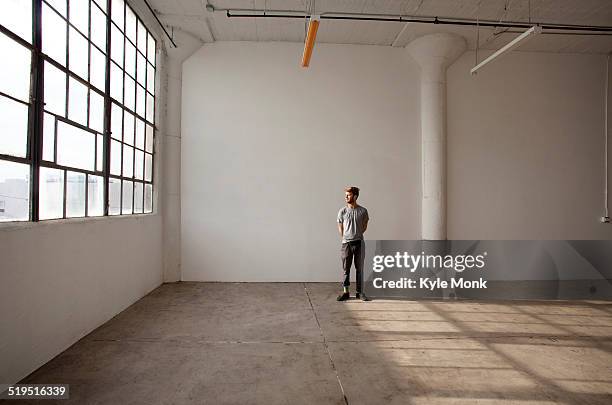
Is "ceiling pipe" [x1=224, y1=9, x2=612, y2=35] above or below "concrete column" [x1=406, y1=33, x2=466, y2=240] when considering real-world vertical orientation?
above

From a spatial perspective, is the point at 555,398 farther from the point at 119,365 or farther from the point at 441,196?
the point at 441,196

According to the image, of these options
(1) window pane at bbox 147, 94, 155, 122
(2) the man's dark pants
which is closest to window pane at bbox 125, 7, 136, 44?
(1) window pane at bbox 147, 94, 155, 122

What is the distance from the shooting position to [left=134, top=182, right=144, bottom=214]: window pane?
5087 millimetres

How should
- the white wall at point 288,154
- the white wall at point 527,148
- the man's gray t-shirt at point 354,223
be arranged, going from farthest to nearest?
the white wall at point 527,148
the white wall at point 288,154
the man's gray t-shirt at point 354,223

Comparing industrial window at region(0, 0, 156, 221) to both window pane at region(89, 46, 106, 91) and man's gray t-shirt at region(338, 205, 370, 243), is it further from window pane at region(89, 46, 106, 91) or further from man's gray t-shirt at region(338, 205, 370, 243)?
man's gray t-shirt at region(338, 205, 370, 243)

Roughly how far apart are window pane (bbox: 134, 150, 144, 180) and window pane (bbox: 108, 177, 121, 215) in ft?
1.94

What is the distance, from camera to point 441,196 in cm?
622

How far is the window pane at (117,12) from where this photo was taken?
14.3 ft

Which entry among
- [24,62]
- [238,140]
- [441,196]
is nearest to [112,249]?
[24,62]

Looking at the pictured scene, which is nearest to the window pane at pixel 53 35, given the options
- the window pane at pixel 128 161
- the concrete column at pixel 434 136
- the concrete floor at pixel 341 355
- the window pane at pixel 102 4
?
the window pane at pixel 102 4

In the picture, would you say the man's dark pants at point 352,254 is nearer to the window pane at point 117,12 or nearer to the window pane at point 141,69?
the window pane at point 141,69

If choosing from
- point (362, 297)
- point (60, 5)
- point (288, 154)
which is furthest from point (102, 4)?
point (362, 297)

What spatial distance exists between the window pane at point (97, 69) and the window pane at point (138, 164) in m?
1.19

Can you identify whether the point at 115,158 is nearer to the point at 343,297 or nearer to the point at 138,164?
the point at 138,164
